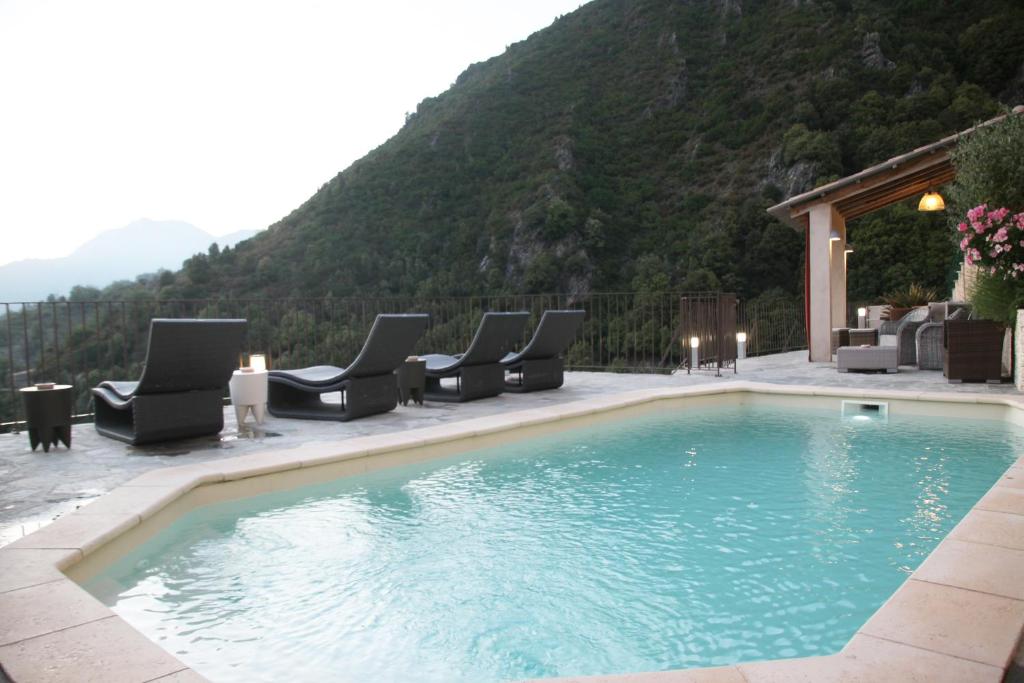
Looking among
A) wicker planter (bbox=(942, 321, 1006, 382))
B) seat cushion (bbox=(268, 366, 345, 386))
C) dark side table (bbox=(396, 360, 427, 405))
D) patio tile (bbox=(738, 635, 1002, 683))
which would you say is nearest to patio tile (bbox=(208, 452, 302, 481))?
seat cushion (bbox=(268, 366, 345, 386))

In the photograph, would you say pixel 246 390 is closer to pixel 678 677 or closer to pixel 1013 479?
pixel 678 677

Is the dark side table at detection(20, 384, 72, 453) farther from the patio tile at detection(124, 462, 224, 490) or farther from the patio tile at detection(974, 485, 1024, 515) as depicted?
the patio tile at detection(974, 485, 1024, 515)

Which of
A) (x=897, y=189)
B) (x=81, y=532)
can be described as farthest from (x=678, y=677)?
(x=897, y=189)

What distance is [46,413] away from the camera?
16.0 ft

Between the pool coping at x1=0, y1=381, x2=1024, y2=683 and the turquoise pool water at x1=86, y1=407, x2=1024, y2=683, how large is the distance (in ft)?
0.72

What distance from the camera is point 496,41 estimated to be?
50.3m

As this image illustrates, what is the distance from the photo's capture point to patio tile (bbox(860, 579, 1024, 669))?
1.88 metres

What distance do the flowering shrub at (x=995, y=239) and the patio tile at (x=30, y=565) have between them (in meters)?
8.11

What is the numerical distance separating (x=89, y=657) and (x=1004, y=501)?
12.5 feet

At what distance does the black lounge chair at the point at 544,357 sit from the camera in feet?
25.4

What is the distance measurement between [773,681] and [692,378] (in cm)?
760

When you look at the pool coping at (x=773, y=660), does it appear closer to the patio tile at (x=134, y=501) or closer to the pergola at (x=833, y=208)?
the patio tile at (x=134, y=501)

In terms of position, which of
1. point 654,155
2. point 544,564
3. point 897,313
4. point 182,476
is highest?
point 654,155

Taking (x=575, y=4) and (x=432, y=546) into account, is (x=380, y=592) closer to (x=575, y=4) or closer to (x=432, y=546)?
(x=432, y=546)
